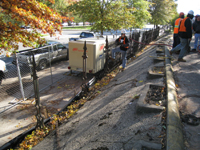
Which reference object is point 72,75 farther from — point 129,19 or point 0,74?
point 129,19

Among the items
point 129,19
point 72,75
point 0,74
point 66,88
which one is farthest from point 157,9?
point 0,74

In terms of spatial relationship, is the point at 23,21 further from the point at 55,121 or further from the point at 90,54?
the point at 90,54

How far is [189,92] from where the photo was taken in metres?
4.70

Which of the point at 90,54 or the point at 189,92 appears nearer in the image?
the point at 189,92

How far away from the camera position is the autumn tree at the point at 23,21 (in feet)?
16.0

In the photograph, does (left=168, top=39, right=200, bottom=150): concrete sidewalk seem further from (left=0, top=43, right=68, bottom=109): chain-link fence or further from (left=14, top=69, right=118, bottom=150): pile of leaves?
(left=0, top=43, right=68, bottom=109): chain-link fence

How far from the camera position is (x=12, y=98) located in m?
7.09

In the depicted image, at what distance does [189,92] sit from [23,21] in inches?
214

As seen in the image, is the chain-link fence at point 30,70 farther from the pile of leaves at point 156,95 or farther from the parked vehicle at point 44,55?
the pile of leaves at point 156,95

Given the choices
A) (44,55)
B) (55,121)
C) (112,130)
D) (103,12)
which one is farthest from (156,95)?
(103,12)

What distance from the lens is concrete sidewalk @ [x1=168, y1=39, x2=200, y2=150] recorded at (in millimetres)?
3000

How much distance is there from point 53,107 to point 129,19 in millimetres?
8849

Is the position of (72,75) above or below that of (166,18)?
below

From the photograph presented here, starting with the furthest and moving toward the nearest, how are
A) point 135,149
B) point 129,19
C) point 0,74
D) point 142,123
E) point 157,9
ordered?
point 157,9 → point 129,19 → point 0,74 → point 142,123 → point 135,149
